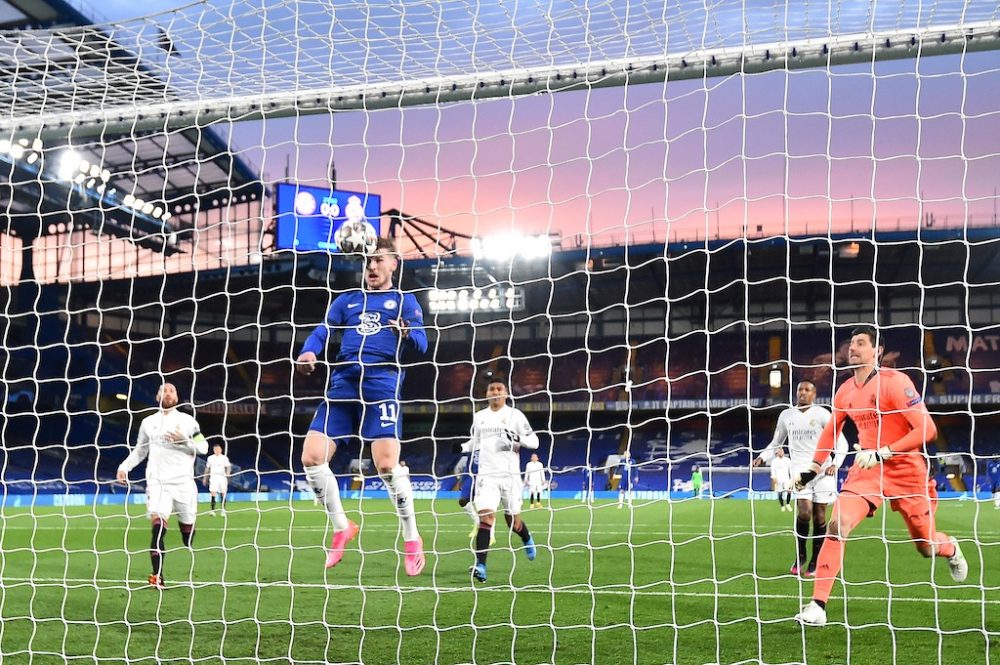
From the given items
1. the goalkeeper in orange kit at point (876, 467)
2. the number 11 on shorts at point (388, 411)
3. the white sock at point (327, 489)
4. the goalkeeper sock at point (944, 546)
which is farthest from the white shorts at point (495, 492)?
the goalkeeper sock at point (944, 546)

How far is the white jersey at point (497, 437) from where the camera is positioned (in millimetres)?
8242

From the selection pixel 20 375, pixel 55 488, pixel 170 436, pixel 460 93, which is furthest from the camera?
pixel 20 375

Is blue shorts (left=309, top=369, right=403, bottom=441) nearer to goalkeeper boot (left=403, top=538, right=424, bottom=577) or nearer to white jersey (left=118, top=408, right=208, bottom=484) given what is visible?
goalkeeper boot (left=403, top=538, right=424, bottom=577)

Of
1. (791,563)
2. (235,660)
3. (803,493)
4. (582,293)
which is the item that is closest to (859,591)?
(803,493)

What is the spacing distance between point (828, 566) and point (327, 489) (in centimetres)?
286

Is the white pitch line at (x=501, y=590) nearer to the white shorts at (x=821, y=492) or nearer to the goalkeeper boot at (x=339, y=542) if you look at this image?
the goalkeeper boot at (x=339, y=542)

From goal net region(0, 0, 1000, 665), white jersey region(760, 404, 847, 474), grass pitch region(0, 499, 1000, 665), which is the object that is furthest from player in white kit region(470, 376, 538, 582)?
white jersey region(760, 404, 847, 474)

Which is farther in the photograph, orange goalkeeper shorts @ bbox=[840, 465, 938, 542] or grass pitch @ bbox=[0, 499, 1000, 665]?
orange goalkeeper shorts @ bbox=[840, 465, 938, 542]

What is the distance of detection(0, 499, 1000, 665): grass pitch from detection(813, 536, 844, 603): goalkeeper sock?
0.48 ft

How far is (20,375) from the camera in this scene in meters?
27.6

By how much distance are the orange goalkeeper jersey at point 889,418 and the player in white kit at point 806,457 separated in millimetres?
1399

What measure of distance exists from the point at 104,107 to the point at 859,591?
20.0 feet

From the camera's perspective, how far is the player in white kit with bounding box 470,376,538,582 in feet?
25.9

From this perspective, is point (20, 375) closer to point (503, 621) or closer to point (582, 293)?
point (582, 293)
